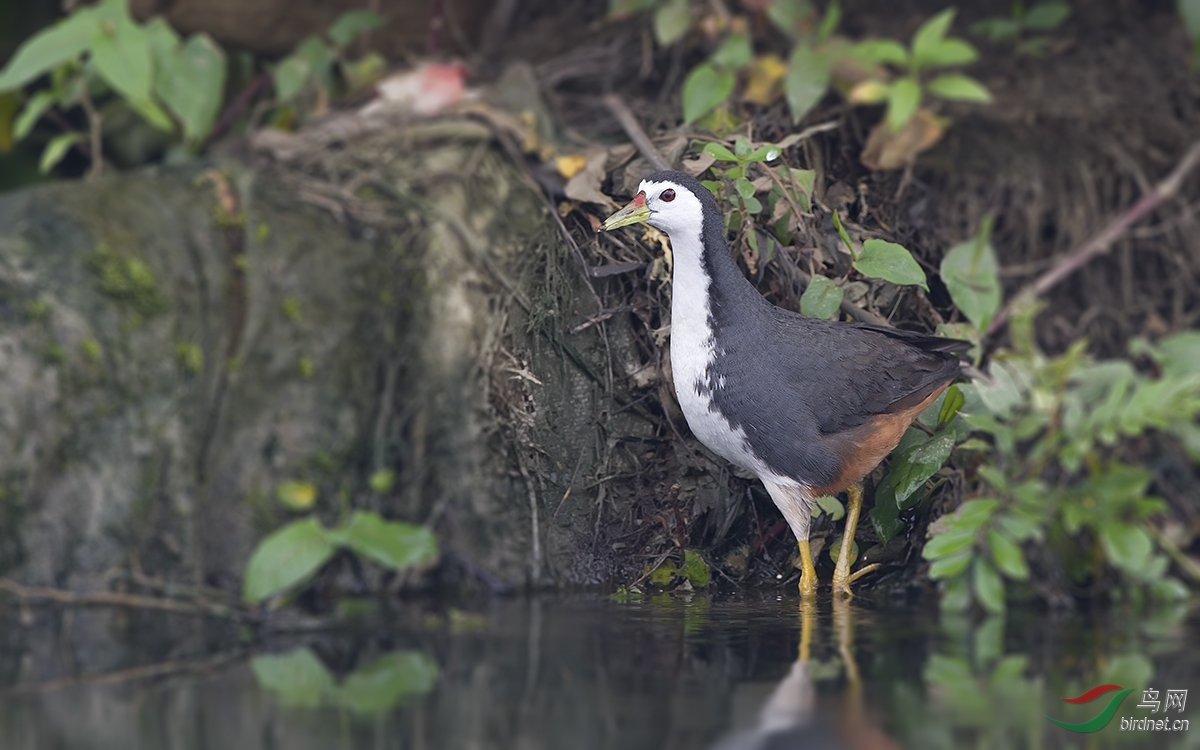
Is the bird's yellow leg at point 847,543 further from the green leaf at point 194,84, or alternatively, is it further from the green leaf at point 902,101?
the green leaf at point 194,84

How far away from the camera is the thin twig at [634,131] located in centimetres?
148

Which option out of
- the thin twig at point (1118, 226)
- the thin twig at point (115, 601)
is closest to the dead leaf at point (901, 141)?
the thin twig at point (1118, 226)

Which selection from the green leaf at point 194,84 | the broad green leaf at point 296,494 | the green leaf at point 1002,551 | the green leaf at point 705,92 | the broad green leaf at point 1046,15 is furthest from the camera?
the broad green leaf at point 1046,15

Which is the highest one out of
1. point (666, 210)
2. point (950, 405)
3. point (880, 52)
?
point (880, 52)

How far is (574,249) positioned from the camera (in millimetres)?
1293

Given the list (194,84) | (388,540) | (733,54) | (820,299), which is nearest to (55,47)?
(194,84)

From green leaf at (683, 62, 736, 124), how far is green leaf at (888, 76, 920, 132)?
15.1 inches

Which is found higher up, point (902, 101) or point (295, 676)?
point (902, 101)

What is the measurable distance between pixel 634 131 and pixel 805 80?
99cm

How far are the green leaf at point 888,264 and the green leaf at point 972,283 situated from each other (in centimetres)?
13

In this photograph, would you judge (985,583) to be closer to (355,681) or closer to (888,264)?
(888,264)

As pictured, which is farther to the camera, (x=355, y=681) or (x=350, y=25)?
(x=350, y=25)

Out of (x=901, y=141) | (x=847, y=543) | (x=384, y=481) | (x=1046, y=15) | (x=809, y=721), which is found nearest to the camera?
(x=809, y=721)

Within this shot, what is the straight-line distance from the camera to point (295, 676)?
2.03m
